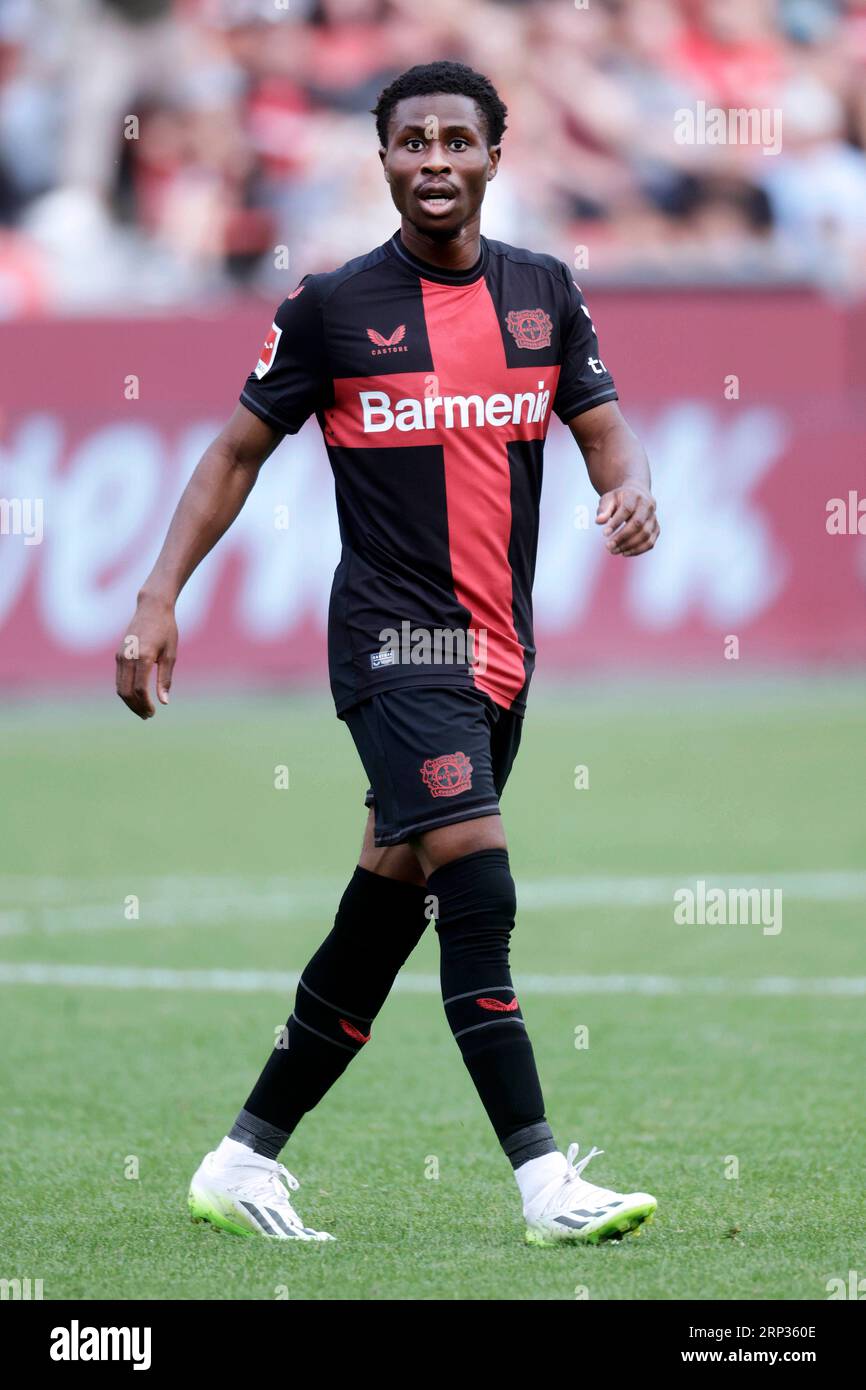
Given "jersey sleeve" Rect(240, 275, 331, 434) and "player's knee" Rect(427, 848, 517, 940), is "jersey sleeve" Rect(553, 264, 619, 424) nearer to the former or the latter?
"jersey sleeve" Rect(240, 275, 331, 434)

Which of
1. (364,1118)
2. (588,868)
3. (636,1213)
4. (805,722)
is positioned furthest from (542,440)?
(805,722)

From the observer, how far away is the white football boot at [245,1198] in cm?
451

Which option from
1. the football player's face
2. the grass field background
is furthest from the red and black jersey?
the grass field background

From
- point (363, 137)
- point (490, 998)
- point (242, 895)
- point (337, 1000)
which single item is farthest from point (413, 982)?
point (363, 137)

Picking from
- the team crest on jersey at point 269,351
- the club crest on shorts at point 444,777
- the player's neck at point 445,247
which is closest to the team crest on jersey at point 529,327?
the player's neck at point 445,247

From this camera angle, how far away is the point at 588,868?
963cm

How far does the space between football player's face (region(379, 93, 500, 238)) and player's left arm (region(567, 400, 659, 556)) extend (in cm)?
54

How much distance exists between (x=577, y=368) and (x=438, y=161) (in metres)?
0.56

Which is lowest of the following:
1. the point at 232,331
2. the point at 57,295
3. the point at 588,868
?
the point at 588,868

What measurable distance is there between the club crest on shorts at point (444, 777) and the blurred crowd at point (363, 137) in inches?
575

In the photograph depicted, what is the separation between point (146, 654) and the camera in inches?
170

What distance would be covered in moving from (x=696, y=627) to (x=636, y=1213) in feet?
41.1

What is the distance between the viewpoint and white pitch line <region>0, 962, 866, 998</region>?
7.16m
